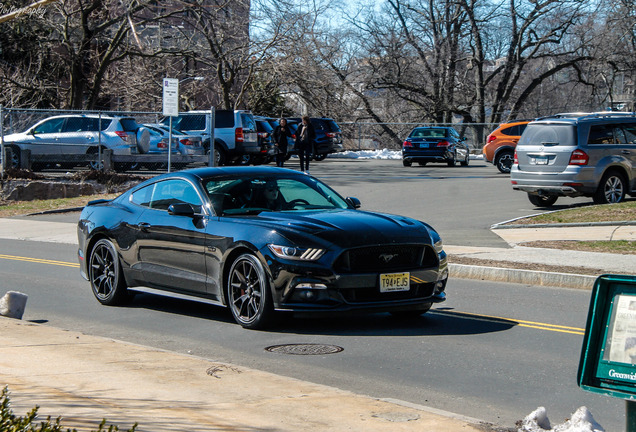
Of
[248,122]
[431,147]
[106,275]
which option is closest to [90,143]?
Answer: [248,122]

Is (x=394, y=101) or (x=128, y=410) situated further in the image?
(x=394, y=101)

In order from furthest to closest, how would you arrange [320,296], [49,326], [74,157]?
1. [74,157]
2. [49,326]
3. [320,296]

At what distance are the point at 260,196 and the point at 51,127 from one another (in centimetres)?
2072

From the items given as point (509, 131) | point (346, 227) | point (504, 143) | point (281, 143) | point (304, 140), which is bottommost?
point (346, 227)

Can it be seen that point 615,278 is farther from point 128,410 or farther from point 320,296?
point 320,296

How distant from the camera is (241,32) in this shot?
125 feet

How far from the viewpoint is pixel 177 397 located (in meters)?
5.78

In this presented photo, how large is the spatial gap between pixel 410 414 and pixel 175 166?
24.0 m

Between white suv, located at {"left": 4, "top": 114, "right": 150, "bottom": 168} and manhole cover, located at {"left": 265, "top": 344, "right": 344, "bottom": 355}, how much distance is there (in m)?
21.1

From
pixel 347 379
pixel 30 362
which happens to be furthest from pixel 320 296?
pixel 30 362

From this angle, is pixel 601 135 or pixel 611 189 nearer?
pixel 601 135

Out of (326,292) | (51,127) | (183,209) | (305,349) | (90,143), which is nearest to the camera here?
(305,349)

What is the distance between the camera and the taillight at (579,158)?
18.7m

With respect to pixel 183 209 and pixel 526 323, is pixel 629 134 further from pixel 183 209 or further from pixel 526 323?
pixel 183 209
